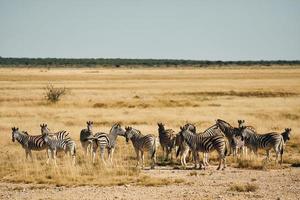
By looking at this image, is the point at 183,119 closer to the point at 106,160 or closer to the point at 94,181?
the point at 106,160

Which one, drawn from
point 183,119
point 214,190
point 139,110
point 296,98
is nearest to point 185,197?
point 214,190

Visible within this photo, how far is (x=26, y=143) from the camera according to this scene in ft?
61.5

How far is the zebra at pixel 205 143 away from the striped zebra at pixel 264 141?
4.88ft

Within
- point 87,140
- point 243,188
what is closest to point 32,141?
point 87,140

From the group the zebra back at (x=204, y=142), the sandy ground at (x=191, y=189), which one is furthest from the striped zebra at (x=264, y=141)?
the zebra back at (x=204, y=142)

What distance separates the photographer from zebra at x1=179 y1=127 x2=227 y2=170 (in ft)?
57.2

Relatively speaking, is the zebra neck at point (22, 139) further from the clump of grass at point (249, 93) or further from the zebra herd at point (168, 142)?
the clump of grass at point (249, 93)

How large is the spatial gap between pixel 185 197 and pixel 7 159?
8574 millimetres

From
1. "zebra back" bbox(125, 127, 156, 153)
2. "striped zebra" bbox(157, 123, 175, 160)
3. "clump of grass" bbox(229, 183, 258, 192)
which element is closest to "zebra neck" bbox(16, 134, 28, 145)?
"zebra back" bbox(125, 127, 156, 153)

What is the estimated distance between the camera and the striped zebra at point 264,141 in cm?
1828

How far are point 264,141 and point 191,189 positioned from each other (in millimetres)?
5057

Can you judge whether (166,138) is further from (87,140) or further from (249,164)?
(249,164)

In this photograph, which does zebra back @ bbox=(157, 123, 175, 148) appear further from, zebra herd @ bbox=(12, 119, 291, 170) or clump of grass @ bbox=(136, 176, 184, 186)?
clump of grass @ bbox=(136, 176, 184, 186)

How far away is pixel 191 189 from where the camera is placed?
14.6 meters
